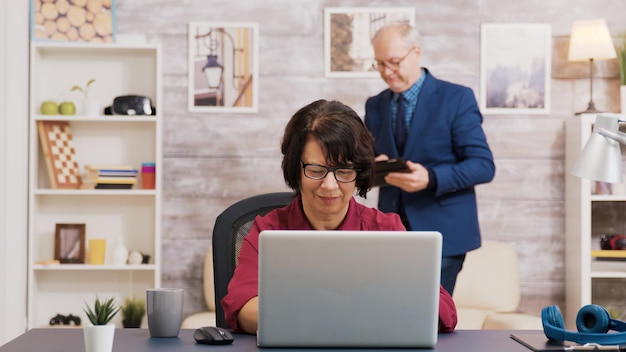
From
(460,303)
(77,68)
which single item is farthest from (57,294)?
(460,303)

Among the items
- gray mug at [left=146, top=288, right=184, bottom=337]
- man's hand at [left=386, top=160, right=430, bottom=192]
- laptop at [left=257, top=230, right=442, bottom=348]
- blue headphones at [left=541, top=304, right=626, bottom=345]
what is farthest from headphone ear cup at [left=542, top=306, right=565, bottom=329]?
man's hand at [left=386, top=160, right=430, bottom=192]

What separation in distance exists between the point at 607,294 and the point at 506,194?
2.38 ft

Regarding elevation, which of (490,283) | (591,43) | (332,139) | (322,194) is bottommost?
(490,283)

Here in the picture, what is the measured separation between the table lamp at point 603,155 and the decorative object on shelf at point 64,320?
3.17m

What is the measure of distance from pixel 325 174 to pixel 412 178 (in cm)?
113

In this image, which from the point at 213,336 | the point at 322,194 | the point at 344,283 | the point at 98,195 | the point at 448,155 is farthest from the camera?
the point at 98,195

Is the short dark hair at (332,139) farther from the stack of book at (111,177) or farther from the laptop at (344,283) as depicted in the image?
the stack of book at (111,177)

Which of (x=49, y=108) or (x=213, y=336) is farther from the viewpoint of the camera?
(x=49, y=108)

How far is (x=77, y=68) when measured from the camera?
442 centimetres

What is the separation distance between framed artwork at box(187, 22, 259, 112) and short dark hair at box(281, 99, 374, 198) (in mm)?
2356

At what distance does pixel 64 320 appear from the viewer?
429 centimetres

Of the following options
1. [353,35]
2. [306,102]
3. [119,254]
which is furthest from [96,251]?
[353,35]

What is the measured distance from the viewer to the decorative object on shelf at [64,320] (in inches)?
169

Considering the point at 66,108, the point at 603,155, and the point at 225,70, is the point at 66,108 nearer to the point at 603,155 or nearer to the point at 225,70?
the point at 225,70
